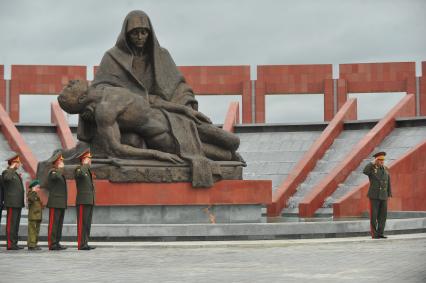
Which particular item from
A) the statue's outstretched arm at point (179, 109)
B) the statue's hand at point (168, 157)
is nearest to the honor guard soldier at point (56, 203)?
the statue's hand at point (168, 157)

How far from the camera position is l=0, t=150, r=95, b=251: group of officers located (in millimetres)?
11273

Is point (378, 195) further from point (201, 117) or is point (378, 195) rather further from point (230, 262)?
point (230, 262)

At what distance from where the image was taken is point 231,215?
13727 millimetres

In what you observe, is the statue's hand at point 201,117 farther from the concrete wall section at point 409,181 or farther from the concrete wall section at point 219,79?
the concrete wall section at point 219,79

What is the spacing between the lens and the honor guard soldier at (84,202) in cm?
1112

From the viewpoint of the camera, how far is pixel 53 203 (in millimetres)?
11508

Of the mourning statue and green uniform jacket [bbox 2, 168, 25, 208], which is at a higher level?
the mourning statue

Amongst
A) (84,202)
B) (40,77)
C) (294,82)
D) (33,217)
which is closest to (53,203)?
(33,217)

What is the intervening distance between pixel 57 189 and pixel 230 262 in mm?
3445

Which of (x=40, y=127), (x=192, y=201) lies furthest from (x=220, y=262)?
(x=40, y=127)

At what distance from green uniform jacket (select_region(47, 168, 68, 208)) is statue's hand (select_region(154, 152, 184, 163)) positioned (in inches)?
81.6

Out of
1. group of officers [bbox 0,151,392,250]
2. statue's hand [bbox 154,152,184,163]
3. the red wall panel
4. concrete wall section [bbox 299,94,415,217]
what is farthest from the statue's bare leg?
the red wall panel

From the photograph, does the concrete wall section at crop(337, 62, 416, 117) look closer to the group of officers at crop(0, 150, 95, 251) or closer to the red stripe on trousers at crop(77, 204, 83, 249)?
the group of officers at crop(0, 150, 95, 251)

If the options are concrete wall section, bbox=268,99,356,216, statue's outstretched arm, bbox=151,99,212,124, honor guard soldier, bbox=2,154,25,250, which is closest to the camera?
honor guard soldier, bbox=2,154,25,250
